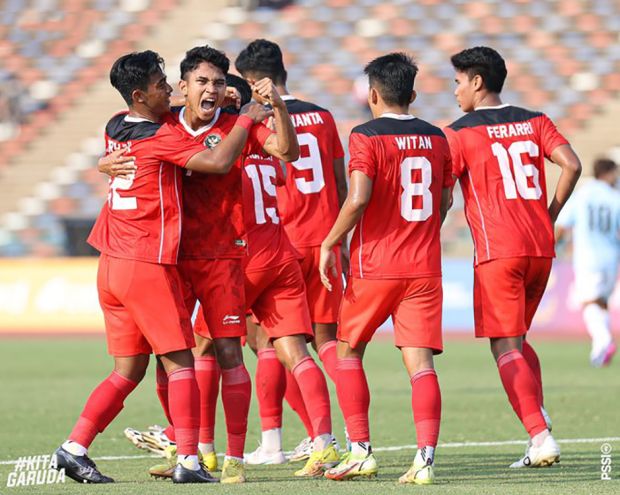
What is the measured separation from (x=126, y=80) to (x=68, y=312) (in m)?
13.6

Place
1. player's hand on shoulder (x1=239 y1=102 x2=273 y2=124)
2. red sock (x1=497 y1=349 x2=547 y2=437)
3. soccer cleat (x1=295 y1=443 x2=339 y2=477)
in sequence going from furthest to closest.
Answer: red sock (x1=497 y1=349 x2=547 y2=437)
soccer cleat (x1=295 y1=443 x2=339 y2=477)
player's hand on shoulder (x1=239 y1=102 x2=273 y2=124)

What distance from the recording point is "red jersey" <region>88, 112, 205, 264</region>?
6.60 m

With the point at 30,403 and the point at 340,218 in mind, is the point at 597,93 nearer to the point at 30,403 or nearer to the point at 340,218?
the point at 30,403

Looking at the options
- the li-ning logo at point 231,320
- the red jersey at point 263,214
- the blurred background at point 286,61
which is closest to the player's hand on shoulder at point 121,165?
the li-ning logo at point 231,320

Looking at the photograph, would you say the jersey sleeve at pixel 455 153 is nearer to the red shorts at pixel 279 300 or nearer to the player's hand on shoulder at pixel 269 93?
the red shorts at pixel 279 300

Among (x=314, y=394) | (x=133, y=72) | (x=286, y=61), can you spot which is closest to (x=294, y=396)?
(x=314, y=394)

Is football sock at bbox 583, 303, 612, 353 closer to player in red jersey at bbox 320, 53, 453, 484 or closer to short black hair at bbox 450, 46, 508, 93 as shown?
short black hair at bbox 450, 46, 508, 93

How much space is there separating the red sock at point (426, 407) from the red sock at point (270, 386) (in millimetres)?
1217

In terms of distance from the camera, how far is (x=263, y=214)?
7520mm

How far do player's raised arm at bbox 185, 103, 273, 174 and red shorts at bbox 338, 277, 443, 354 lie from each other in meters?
0.97

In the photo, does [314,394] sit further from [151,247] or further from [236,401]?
[151,247]

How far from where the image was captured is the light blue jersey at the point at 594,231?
15.6m

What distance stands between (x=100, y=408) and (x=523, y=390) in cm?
226

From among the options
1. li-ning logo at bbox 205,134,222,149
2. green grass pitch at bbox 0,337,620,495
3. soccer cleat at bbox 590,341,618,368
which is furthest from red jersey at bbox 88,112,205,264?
soccer cleat at bbox 590,341,618,368
